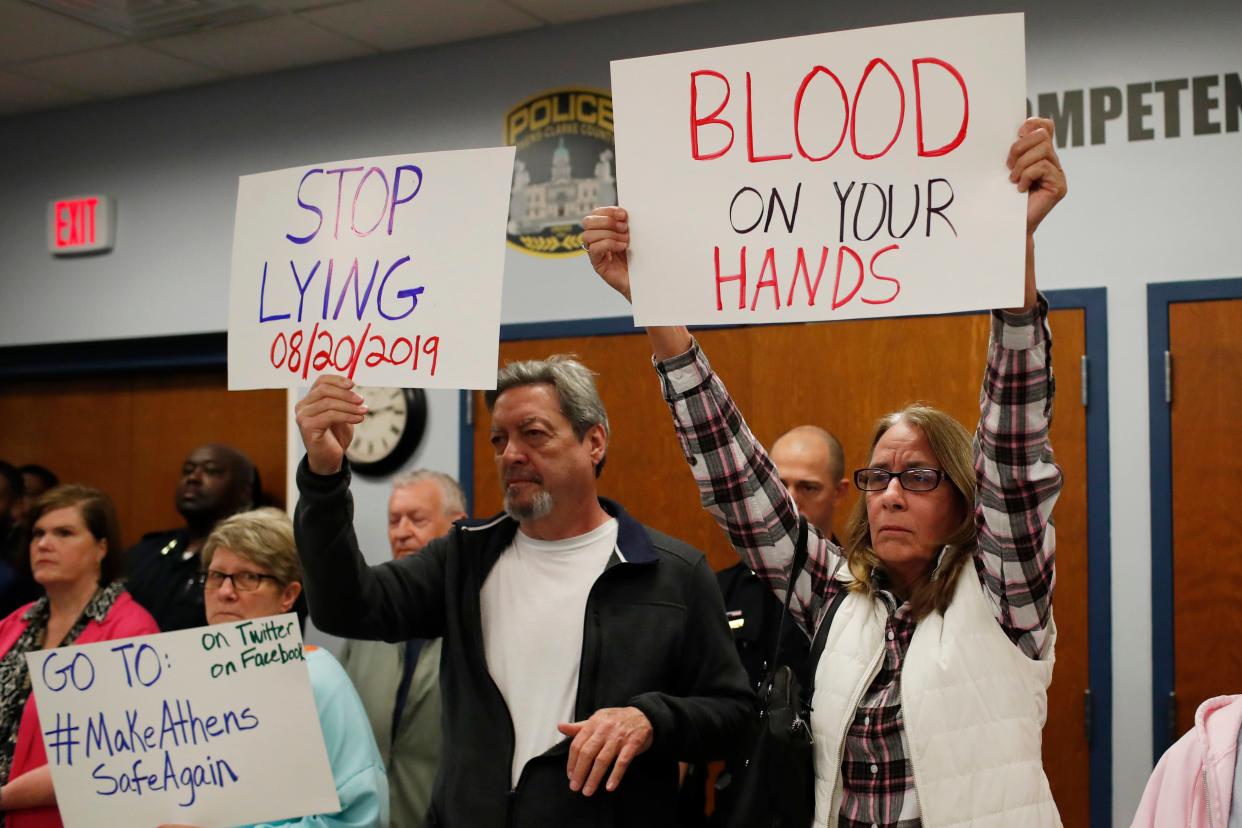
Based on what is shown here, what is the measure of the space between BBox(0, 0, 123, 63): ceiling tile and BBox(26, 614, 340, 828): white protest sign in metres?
2.56

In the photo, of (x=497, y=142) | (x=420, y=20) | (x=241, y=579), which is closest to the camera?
(x=241, y=579)

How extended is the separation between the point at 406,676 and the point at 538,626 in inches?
45.5

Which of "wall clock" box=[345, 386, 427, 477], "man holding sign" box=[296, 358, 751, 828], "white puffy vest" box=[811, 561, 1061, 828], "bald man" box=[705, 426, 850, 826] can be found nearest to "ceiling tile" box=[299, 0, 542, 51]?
"wall clock" box=[345, 386, 427, 477]

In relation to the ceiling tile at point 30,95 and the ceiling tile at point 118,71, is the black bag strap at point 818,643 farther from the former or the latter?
the ceiling tile at point 30,95

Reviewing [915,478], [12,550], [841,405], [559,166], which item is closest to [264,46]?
[559,166]

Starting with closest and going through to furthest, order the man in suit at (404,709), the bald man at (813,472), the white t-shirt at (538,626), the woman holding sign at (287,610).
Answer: the white t-shirt at (538,626) → the woman holding sign at (287,610) → the man in suit at (404,709) → the bald man at (813,472)

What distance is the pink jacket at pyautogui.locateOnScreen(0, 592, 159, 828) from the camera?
8.00 ft

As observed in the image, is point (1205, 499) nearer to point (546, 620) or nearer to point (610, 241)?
point (546, 620)

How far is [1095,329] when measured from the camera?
3.08m

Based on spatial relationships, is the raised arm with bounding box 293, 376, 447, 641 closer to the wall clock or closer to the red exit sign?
the wall clock

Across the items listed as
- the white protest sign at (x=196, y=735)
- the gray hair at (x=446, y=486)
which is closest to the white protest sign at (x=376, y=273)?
the white protest sign at (x=196, y=735)

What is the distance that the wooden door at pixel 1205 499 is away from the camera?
294 centimetres

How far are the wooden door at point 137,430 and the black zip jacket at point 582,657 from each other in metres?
2.61

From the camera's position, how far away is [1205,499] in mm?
2963
